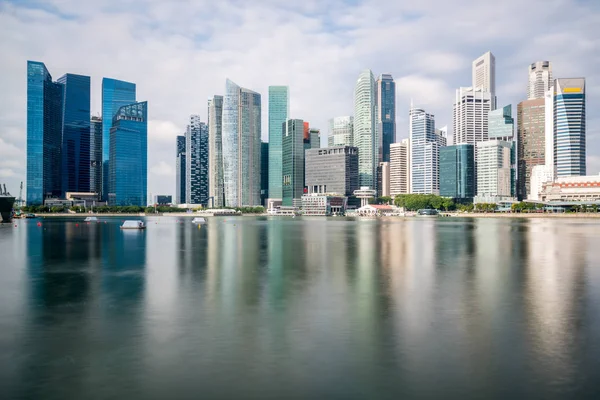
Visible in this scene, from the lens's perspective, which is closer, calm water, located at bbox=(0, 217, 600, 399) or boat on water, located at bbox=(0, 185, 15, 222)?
calm water, located at bbox=(0, 217, 600, 399)

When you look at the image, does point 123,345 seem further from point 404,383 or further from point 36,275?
point 36,275

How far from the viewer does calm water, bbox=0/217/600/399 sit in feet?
53.7

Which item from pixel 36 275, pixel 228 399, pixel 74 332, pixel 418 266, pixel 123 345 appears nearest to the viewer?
pixel 228 399

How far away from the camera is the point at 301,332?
22.9 meters

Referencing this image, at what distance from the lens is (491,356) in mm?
19172

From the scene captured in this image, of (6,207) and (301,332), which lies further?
(6,207)

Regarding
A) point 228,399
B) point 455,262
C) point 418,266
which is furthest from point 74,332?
point 455,262

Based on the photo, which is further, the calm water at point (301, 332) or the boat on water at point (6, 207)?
the boat on water at point (6, 207)

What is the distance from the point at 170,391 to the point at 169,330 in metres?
7.98

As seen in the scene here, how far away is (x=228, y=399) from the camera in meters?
15.2

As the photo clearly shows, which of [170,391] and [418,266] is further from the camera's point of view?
[418,266]

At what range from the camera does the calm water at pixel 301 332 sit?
16.4 metres

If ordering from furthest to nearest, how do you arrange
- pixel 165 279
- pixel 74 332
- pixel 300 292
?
pixel 165 279, pixel 300 292, pixel 74 332

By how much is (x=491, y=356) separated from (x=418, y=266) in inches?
1101
